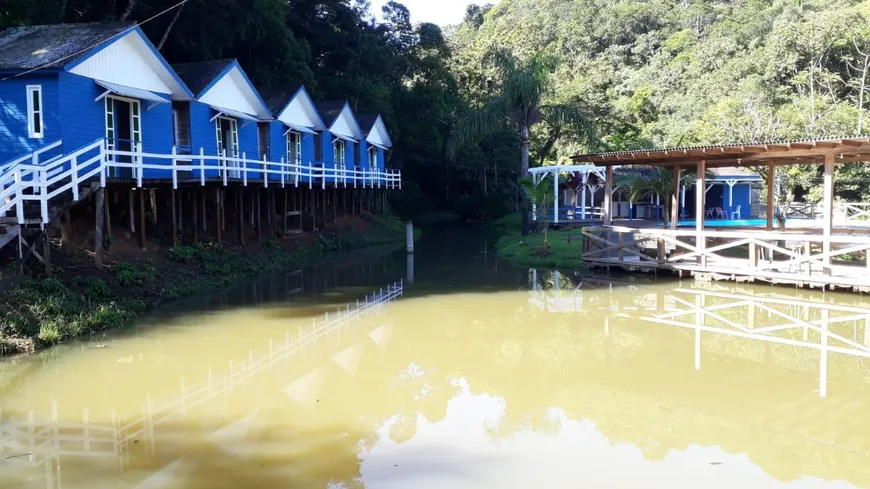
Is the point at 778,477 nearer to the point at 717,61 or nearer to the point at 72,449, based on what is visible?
the point at 72,449

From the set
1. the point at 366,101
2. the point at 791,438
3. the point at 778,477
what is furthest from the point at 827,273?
the point at 366,101

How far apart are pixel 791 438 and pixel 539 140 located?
4484 centimetres

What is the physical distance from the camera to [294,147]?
3022cm

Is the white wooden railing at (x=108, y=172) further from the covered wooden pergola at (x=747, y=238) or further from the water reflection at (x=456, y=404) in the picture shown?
the covered wooden pergola at (x=747, y=238)

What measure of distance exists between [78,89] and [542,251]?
1559 centimetres

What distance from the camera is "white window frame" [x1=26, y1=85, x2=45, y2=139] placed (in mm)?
16156

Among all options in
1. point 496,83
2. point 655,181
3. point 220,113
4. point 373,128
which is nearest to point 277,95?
point 220,113

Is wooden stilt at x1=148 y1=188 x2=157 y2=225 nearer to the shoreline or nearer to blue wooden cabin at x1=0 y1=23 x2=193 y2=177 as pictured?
blue wooden cabin at x1=0 y1=23 x2=193 y2=177

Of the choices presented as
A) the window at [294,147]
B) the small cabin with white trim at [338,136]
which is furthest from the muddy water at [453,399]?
the small cabin with white trim at [338,136]

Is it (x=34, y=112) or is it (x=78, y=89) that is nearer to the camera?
(x=34, y=112)

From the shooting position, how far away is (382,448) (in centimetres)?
738

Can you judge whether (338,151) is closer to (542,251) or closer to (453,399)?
(542,251)

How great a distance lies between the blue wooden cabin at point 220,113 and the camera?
21453mm

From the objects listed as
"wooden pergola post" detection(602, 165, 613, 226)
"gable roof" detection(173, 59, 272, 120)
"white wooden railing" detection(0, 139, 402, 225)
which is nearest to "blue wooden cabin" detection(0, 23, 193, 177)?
"white wooden railing" detection(0, 139, 402, 225)
